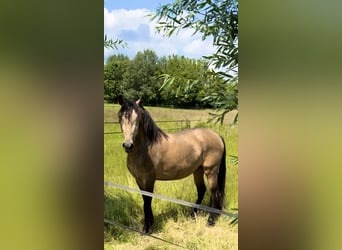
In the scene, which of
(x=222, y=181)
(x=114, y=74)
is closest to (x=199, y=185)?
(x=222, y=181)

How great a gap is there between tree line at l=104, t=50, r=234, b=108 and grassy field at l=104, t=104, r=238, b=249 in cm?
5

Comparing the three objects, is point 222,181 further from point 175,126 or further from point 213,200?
point 175,126

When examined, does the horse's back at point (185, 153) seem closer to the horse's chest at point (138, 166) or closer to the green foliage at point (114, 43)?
the horse's chest at point (138, 166)

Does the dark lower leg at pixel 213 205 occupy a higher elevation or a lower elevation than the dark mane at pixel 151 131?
lower

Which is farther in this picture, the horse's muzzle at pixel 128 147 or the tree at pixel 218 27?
the horse's muzzle at pixel 128 147

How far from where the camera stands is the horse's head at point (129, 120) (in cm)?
158

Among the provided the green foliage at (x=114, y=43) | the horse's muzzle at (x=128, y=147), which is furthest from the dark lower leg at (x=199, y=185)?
the green foliage at (x=114, y=43)

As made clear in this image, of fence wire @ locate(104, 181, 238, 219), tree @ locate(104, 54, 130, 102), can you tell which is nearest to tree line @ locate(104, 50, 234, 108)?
tree @ locate(104, 54, 130, 102)

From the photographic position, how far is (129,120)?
62.4 inches

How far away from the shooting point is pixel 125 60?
1557mm

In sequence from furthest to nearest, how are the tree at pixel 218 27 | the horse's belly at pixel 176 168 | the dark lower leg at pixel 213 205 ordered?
the horse's belly at pixel 176 168, the dark lower leg at pixel 213 205, the tree at pixel 218 27
